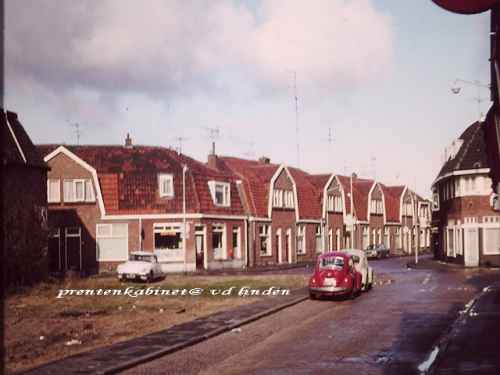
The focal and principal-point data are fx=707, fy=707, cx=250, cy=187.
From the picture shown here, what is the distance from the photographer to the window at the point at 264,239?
6134 cm

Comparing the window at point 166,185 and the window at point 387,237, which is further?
the window at point 387,237

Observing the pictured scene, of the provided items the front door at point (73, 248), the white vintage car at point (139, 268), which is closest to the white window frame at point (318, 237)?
the front door at point (73, 248)

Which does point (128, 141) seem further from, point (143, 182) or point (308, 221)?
point (308, 221)

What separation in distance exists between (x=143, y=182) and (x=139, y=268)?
12.7m

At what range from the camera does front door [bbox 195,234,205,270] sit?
52250 millimetres

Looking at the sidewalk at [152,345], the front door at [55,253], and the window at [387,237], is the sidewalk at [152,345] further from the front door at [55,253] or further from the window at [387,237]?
the window at [387,237]

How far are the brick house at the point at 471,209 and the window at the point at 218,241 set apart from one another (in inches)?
739

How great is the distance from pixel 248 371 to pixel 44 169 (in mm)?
30283

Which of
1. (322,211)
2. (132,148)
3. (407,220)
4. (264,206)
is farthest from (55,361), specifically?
(407,220)

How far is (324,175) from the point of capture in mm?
77625

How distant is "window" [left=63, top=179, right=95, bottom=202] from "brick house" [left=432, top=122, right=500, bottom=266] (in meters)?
28.5

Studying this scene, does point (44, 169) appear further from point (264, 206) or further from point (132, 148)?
point (264, 206)

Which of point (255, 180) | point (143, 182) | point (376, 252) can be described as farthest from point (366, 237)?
point (143, 182)

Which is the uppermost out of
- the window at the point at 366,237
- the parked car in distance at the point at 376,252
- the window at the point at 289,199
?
the window at the point at 289,199
